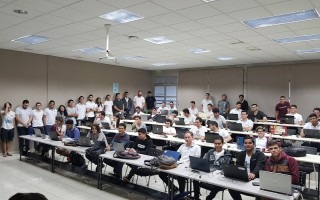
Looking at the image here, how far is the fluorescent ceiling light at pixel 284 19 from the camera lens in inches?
165

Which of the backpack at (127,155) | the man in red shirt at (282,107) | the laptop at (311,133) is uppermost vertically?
the man in red shirt at (282,107)

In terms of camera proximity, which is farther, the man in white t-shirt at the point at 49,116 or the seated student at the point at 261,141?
the man in white t-shirt at the point at 49,116

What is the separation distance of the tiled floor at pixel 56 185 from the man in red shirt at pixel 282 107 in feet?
18.2

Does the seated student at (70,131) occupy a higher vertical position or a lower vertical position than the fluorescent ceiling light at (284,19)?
lower

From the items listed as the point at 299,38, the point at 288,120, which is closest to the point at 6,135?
the point at 299,38

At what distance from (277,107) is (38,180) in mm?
7874

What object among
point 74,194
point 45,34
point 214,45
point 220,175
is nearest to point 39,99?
point 45,34

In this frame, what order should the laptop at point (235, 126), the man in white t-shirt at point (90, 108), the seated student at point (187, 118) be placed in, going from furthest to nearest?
the man in white t-shirt at point (90, 108)
the seated student at point (187, 118)
the laptop at point (235, 126)

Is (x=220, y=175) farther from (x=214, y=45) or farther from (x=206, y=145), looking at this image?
(x=214, y=45)

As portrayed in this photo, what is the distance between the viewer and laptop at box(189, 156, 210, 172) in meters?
3.58

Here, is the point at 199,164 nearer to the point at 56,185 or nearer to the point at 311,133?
the point at 56,185

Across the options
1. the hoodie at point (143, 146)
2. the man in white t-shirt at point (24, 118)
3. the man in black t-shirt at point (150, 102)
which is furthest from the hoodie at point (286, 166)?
the man in black t-shirt at point (150, 102)

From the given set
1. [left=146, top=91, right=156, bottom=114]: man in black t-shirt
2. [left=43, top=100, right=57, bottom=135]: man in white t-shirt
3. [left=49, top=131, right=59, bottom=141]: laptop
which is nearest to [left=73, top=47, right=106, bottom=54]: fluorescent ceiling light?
[left=43, top=100, right=57, bottom=135]: man in white t-shirt

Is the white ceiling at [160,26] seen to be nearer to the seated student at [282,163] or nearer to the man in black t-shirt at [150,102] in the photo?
the seated student at [282,163]
